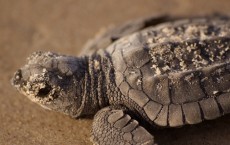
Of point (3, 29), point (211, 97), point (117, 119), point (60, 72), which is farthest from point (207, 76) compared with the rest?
point (3, 29)

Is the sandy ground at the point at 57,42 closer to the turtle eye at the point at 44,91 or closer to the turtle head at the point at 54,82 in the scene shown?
the turtle head at the point at 54,82

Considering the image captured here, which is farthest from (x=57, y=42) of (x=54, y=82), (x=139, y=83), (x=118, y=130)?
(x=118, y=130)

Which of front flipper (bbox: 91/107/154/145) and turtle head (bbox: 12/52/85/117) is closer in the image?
front flipper (bbox: 91/107/154/145)

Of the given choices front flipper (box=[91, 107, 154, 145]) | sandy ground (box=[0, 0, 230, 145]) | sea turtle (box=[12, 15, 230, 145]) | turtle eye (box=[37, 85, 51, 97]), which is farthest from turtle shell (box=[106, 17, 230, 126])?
turtle eye (box=[37, 85, 51, 97])

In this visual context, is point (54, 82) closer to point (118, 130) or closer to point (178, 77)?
point (118, 130)

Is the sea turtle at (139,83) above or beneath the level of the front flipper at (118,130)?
above

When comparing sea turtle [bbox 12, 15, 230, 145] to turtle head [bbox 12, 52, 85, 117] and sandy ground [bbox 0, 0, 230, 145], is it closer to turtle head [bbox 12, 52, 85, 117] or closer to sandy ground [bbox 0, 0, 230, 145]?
turtle head [bbox 12, 52, 85, 117]

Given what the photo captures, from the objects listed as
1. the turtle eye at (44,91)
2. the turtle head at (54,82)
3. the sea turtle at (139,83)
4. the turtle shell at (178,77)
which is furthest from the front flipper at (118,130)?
the turtle eye at (44,91)
